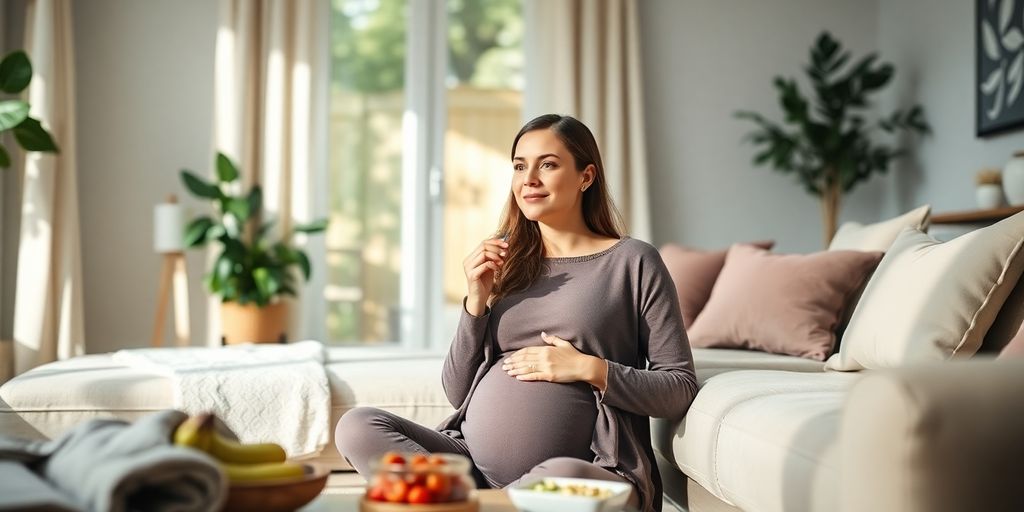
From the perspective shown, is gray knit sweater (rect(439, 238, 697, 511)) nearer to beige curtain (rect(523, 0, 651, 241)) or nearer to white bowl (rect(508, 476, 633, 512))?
white bowl (rect(508, 476, 633, 512))

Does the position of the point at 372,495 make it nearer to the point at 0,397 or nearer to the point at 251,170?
the point at 0,397

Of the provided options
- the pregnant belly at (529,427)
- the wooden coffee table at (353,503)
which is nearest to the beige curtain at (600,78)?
the pregnant belly at (529,427)

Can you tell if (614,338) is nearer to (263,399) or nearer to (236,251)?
(263,399)

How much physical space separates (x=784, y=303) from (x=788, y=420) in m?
1.28

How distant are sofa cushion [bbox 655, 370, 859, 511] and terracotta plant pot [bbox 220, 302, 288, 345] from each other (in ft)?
8.85

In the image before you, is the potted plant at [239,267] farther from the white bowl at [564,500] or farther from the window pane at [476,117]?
the white bowl at [564,500]

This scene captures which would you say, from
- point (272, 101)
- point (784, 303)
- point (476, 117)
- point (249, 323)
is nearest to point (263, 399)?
point (784, 303)

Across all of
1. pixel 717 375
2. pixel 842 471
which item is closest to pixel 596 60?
pixel 717 375

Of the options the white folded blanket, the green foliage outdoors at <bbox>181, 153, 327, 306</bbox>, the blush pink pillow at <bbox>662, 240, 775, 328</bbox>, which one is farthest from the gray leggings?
the green foliage outdoors at <bbox>181, 153, 327, 306</bbox>

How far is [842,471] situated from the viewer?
4.23ft

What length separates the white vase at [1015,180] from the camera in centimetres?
388

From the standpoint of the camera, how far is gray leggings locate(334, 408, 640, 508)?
1.92 m

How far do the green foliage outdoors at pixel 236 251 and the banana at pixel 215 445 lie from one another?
3.20 m

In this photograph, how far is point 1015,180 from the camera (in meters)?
3.90
